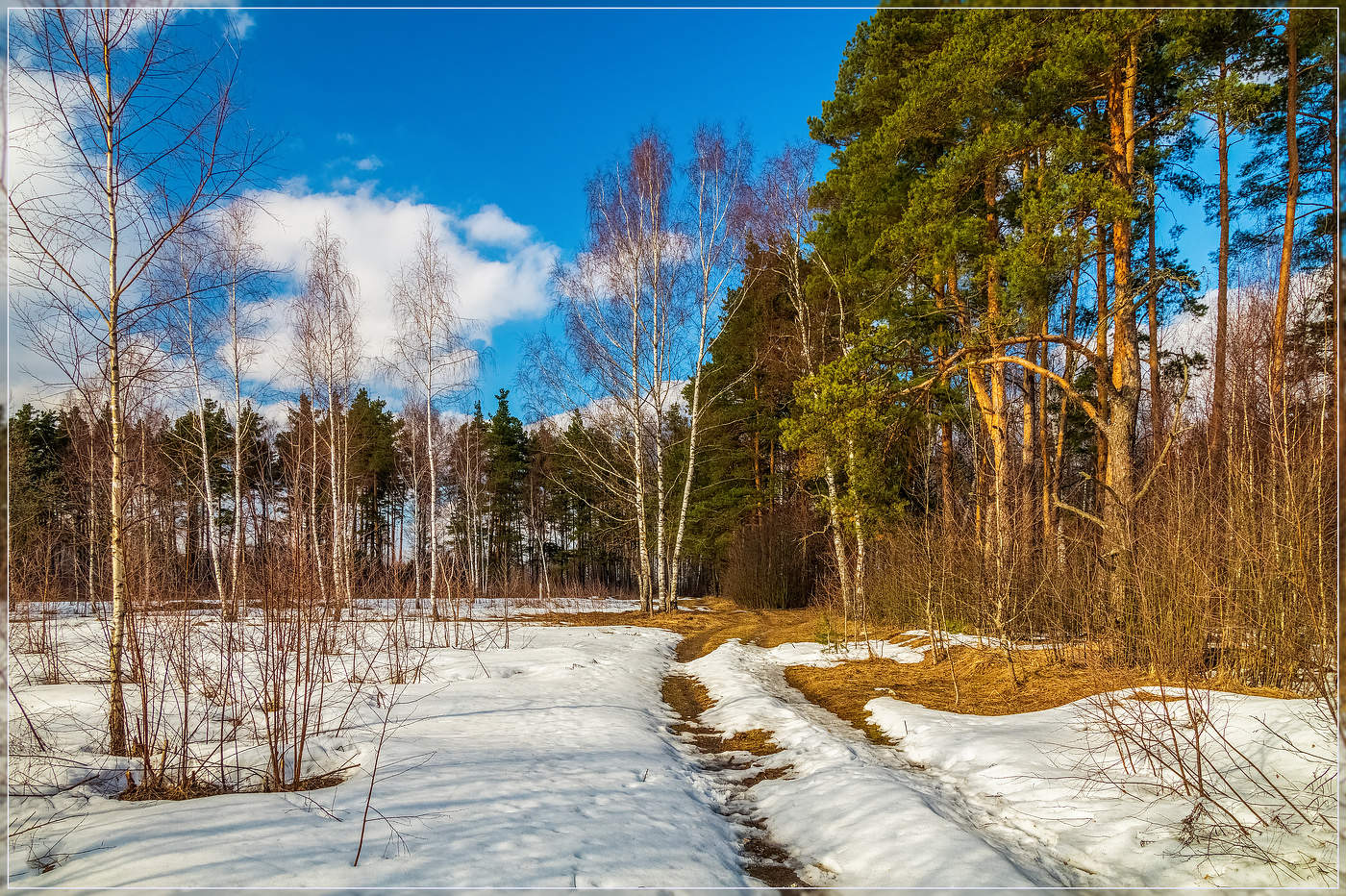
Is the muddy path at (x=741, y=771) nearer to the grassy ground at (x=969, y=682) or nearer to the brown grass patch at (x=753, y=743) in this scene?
the brown grass patch at (x=753, y=743)

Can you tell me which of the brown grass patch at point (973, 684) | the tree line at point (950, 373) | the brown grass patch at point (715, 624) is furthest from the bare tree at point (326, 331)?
the brown grass patch at point (973, 684)

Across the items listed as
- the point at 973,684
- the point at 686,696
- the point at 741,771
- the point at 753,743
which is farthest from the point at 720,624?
the point at 741,771

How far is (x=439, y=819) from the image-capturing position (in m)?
3.40

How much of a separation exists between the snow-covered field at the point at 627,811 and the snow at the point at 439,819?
14 mm

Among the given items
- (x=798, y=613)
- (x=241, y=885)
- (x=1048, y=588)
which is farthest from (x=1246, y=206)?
(x=241, y=885)

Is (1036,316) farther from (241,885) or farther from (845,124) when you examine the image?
(241,885)

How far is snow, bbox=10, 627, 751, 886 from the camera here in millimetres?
2697

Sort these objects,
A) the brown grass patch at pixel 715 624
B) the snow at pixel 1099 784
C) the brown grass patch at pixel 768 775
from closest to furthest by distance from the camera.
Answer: the snow at pixel 1099 784 → the brown grass patch at pixel 768 775 → the brown grass patch at pixel 715 624

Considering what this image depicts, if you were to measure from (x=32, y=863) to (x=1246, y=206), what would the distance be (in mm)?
18220

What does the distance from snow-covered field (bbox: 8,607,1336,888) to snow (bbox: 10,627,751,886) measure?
14 mm

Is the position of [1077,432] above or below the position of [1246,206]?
below

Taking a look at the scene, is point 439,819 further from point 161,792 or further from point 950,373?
point 950,373

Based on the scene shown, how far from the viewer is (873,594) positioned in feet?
40.6

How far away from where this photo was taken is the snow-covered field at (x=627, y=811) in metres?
2.82
